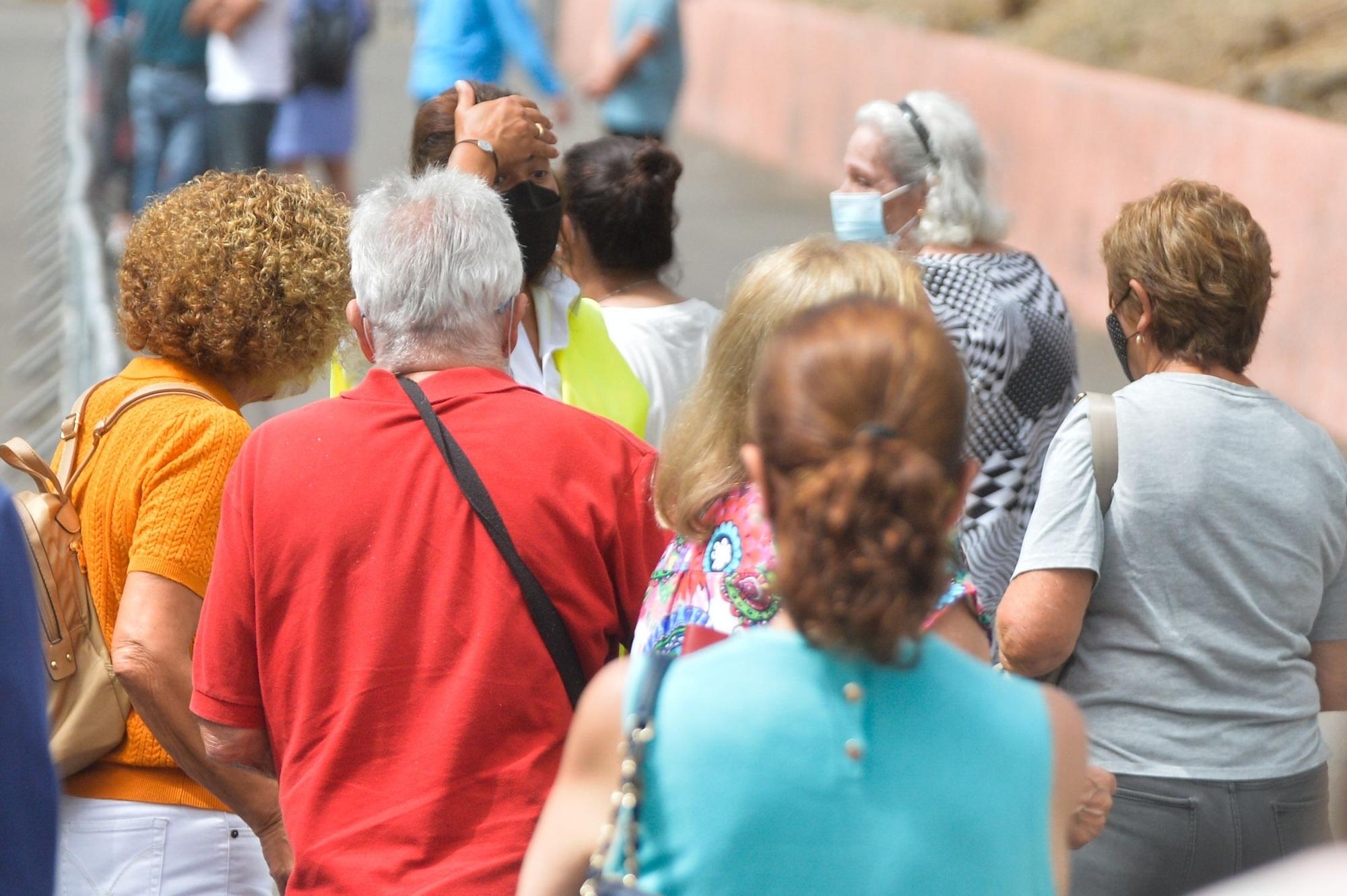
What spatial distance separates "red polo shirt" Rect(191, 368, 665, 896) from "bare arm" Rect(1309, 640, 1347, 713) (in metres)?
1.24

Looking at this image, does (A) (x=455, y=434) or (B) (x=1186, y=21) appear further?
(B) (x=1186, y=21)

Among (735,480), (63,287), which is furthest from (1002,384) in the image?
(63,287)

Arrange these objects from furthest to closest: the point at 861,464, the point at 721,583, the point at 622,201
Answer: the point at 622,201 → the point at 721,583 → the point at 861,464

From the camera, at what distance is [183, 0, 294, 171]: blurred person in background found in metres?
8.45

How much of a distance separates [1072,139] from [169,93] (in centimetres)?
516

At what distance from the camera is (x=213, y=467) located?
2680 mm

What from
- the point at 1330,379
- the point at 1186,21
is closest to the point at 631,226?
the point at 1330,379

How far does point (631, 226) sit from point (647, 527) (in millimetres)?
1677

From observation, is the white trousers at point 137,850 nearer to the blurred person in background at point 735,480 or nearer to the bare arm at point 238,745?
the bare arm at point 238,745

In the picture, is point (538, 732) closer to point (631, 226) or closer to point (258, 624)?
point (258, 624)

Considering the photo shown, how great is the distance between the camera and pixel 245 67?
8.51 meters

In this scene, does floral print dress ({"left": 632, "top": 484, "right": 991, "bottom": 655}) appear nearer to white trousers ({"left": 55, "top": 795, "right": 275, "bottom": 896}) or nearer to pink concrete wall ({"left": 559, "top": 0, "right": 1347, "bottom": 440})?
white trousers ({"left": 55, "top": 795, "right": 275, "bottom": 896})

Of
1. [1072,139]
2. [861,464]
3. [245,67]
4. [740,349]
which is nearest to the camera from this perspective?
[861,464]

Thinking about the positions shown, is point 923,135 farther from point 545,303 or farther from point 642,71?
point 642,71
